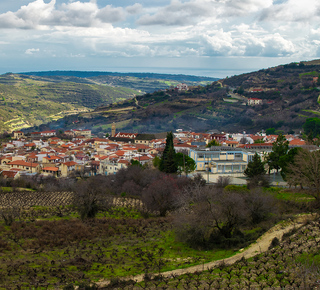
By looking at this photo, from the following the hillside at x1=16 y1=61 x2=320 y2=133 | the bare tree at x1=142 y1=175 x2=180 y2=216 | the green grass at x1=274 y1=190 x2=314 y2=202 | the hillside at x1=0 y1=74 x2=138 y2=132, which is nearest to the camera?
the green grass at x1=274 y1=190 x2=314 y2=202

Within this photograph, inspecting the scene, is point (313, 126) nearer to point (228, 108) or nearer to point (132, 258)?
point (228, 108)

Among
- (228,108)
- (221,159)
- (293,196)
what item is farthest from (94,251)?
(228,108)

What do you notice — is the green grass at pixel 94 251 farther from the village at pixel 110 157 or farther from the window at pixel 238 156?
the window at pixel 238 156

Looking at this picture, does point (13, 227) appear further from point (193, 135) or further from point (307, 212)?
point (193, 135)

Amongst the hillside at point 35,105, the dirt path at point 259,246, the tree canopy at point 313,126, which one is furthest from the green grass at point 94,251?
the hillside at point 35,105

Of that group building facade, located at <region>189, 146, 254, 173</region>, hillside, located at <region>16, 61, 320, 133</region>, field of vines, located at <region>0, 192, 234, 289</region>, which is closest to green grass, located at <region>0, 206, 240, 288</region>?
field of vines, located at <region>0, 192, 234, 289</region>

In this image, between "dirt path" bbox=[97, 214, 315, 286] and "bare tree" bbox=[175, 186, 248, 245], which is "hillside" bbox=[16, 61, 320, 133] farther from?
"bare tree" bbox=[175, 186, 248, 245]

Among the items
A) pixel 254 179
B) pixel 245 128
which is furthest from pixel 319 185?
pixel 245 128

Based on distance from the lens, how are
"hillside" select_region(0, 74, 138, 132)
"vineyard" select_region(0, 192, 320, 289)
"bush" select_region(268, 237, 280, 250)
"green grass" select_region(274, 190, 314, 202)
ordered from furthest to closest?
"hillside" select_region(0, 74, 138, 132) → "green grass" select_region(274, 190, 314, 202) → "bush" select_region(268, 237, 280, 250) → "vineyard" select_region(0, 192, 320, 289)

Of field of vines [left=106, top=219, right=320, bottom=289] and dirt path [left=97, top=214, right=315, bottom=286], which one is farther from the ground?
field of vines [left=106, top=219, right=320, bottom=289]
